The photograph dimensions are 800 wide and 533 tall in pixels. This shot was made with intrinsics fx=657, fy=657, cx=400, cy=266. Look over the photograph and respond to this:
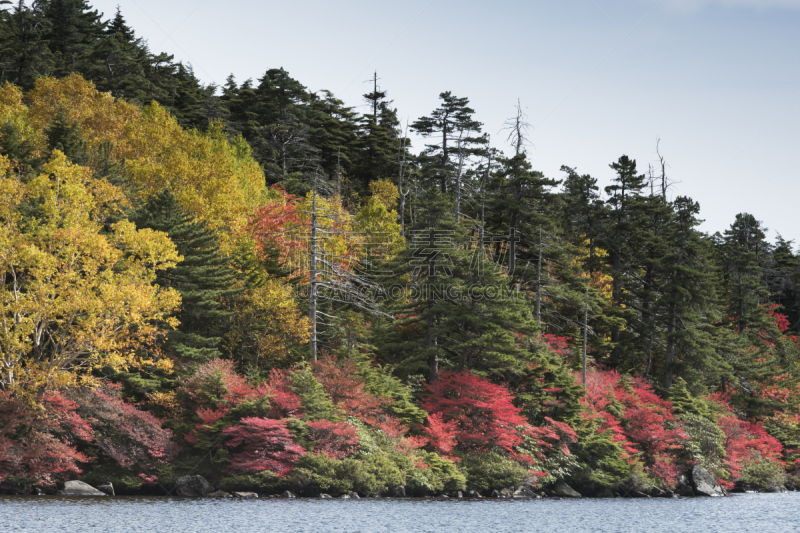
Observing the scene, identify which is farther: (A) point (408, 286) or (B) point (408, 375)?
(A) point (408, 286)

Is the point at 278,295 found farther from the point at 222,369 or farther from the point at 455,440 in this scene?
the point at 455,440

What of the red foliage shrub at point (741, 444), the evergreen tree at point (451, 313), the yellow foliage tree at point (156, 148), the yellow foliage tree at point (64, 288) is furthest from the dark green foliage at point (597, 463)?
the yellow foliage tree at point (156, 148)

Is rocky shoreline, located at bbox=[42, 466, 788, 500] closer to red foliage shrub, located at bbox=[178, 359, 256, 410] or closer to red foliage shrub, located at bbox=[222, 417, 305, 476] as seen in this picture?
red foliage shrub, located at bbox=[222, 417, 305, 476]

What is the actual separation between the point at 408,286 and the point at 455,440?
32.7 ft

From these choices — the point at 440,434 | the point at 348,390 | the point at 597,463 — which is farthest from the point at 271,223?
the point at 597,463

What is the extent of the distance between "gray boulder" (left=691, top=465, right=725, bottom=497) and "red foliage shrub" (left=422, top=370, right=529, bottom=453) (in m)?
12.2

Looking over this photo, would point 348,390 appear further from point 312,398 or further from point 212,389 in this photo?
point 212,389

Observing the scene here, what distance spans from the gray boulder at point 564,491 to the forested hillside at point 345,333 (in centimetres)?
103

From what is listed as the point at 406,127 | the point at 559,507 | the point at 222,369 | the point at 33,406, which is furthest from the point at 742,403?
the point at 33,406

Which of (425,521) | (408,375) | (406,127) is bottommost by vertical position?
(425,521)

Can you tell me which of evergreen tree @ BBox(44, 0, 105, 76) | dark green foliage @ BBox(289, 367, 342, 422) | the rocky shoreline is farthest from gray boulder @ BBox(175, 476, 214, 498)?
evergreen tree @ BBox(44, 0, 105, 76)

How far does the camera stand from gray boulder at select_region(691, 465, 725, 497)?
129 feet

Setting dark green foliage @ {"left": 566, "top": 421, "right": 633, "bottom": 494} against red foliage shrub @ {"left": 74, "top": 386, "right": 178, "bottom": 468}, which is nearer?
red foliage shrub @ {"left": 74, "top": 386, "right": 178, "bottom": 468}

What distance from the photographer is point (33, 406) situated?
2725 cm
